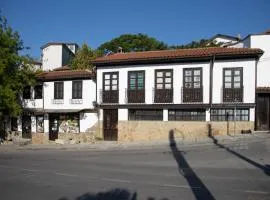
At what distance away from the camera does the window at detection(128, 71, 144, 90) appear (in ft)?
89.9

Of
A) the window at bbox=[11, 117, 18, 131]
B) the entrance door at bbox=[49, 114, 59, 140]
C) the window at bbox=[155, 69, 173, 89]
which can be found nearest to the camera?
the window at bbox=[155, 69, 173, 89]

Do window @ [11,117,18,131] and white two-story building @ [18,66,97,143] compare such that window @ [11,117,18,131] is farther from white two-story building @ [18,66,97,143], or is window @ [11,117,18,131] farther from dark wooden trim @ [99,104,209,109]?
dark wooden trim @ [99,104,209,109]

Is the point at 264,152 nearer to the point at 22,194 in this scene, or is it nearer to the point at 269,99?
the point at 269,99

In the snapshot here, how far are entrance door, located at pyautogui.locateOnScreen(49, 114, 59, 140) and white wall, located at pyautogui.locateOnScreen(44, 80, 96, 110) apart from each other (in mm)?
909

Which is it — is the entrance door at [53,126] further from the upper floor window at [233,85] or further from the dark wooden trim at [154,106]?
the upper floor window at [233,85]

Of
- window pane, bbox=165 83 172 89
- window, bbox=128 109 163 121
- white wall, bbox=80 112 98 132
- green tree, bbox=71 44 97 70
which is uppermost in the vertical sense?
green tree, bbox=71 44 97 70

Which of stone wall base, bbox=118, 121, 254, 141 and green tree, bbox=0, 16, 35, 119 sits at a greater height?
green tree, bbox=0, 16, 35, 119

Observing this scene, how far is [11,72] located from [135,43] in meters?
28.8

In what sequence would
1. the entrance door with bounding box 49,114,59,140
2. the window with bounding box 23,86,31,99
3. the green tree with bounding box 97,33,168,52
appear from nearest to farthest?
the entrance door with bounding box 49,114,59,140, the window with bounding box 23,86,31,99, the green tree with bounding box 97,33,168,52

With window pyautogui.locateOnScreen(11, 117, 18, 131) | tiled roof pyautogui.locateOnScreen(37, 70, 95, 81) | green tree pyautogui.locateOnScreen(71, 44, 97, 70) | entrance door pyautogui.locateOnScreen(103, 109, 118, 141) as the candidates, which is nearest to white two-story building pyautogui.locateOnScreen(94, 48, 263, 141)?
entrance door pyautogui.locateOnScreen(103, 109, 118, 141)

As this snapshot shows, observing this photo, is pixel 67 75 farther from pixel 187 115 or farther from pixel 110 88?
pixel 187 115

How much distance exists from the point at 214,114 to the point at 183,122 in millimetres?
2353

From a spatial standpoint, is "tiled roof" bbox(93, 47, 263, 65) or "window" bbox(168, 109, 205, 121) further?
"window" bbox(168, 109, 205, 121)

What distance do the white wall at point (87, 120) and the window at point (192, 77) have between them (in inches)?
326
